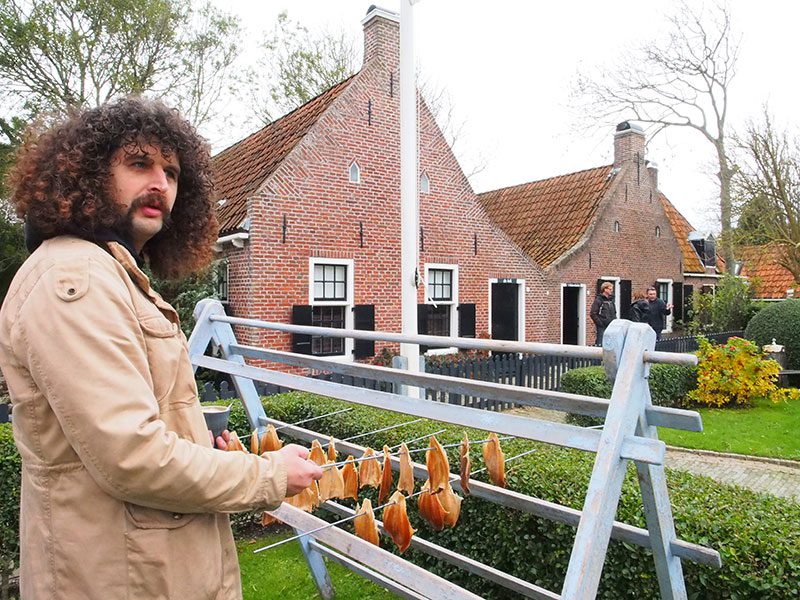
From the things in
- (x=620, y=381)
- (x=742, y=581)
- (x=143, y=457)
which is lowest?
(x=742, y=581)

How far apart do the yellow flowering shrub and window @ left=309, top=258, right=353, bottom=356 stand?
604cm

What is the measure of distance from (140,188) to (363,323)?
32.0 ft

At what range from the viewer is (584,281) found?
51.3ft

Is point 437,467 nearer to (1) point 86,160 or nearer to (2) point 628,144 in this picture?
(1) point 86,160

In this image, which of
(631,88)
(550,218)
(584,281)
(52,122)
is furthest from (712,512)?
(631,88)

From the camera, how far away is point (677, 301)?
1888cm

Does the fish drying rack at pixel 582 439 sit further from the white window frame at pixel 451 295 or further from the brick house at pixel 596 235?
the brick house at pixel 596 235

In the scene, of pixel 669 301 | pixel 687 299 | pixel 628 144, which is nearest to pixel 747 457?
pixel 628 144

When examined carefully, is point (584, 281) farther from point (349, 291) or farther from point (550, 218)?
point (349, 291)

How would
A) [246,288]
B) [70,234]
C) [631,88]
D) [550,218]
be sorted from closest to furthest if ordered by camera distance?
[70,234] < [246,288] < [550,218] < [631,88]

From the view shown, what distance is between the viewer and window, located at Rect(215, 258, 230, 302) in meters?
10.4

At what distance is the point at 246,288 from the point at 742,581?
29.4 feet

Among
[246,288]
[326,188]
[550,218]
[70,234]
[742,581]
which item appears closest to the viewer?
[70,234]

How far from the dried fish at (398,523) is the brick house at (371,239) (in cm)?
846
